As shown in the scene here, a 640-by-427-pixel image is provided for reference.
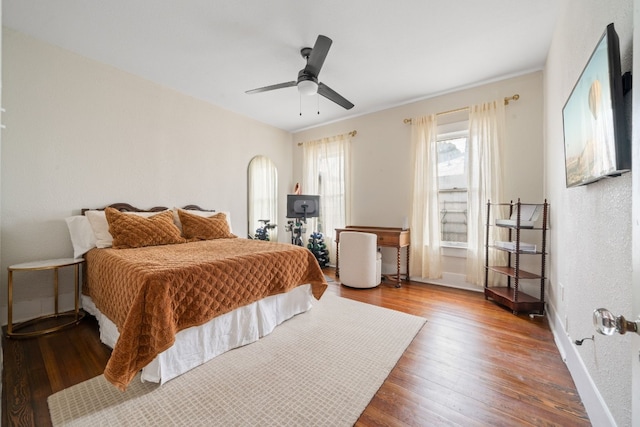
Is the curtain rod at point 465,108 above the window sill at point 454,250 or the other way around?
above

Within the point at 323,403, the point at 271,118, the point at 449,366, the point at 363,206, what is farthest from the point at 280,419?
the point at 271,118

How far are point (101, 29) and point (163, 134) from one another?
121 cm

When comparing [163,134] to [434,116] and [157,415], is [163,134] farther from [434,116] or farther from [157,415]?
[434,116]

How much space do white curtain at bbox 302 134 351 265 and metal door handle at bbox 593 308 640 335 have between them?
3.88 m

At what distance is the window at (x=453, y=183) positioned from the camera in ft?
11.5

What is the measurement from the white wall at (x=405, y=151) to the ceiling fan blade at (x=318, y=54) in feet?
6.74

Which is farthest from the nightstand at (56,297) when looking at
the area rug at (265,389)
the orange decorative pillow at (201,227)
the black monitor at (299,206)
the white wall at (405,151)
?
the white wall at (405,151)

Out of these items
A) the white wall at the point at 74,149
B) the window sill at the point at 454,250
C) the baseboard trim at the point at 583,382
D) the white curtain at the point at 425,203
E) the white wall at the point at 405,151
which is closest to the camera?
the baseboard trim at the point at 583,382

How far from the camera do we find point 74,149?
2.61 metres

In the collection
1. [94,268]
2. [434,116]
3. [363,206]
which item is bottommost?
[94,268]

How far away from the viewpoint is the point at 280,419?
1298mm

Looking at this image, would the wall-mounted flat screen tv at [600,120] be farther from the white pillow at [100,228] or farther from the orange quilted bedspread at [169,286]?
the white pillow at [100,228]

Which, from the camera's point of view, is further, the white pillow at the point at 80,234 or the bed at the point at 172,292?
the white pillow at the point at 80,234

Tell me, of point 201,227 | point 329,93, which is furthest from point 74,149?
point 329,93
